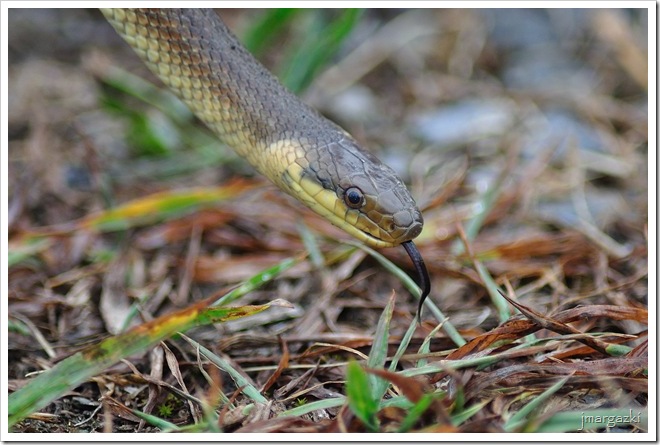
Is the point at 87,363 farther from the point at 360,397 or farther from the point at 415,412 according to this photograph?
the point at 415,412

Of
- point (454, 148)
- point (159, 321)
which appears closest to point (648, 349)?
point (159, 321)

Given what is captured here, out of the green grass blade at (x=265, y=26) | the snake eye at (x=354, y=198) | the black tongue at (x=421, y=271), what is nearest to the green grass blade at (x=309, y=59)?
the green grass blade at (x=265, y=26)

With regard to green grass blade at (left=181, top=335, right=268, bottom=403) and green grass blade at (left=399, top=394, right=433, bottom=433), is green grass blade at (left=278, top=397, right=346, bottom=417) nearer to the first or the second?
green grass blade at (left=181, top=335, right=268, bottom=403)

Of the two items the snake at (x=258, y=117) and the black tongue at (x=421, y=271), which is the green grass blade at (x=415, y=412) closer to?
the black tongue at (x=421, y=271)

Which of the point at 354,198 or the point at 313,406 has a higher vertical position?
the point at 354,198

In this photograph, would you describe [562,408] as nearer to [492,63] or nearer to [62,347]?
[62,347]

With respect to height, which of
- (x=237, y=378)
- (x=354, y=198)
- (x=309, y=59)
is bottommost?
(x=237, y=378)

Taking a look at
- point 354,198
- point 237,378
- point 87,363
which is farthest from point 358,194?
point 87,363

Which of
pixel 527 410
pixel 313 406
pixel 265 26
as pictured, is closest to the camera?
pixel 527 410

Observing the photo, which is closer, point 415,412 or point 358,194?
point 415,412

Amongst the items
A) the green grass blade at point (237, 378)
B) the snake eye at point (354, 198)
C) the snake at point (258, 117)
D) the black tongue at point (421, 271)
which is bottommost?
the green grass blade at point (237, 378)
